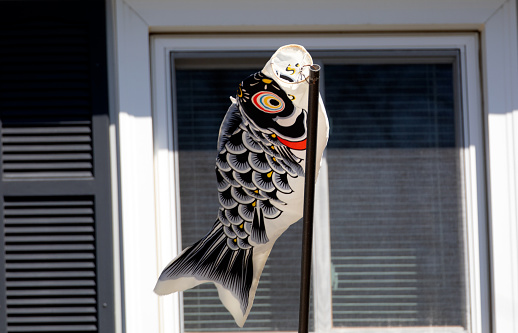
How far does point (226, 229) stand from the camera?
2.27 m

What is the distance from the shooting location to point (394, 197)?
10.2 ft

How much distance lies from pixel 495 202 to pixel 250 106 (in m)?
1.33

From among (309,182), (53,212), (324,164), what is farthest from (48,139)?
(309,182)

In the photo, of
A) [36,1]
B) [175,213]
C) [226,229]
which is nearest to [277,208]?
[226,229]

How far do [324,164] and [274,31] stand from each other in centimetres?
54

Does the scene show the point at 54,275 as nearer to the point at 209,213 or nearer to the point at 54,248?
the point at 54,248

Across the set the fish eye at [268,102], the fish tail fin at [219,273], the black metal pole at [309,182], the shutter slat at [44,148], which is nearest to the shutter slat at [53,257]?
the shutter slat at [44,148]

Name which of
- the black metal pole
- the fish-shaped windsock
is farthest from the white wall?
the black metal pole

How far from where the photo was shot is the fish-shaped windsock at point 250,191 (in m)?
2.03

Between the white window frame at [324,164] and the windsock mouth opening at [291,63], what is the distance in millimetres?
1153

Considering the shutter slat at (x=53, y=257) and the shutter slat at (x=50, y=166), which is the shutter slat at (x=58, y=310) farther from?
the shutter slat at (x=50, y=166)

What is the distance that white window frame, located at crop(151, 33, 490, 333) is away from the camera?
3.04 m

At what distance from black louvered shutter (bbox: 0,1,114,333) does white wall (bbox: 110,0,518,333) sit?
80 millimetres

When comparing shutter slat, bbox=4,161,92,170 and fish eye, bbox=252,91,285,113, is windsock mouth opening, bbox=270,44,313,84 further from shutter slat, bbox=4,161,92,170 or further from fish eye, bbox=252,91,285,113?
shutter slat, bbox=4,161,92,170
